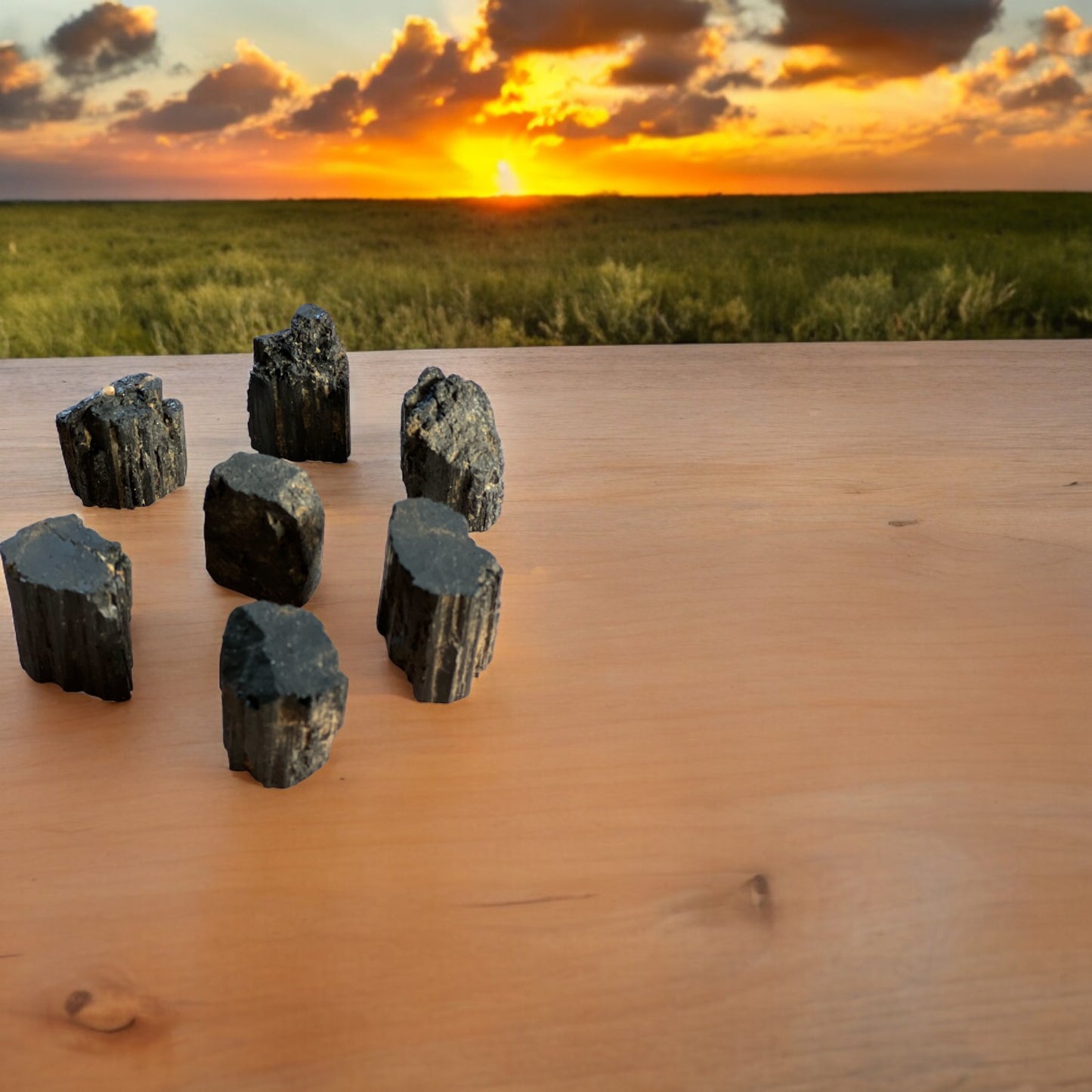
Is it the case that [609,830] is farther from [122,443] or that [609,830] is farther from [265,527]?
[122,443]

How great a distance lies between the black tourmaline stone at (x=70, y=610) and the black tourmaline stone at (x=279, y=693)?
0.15m

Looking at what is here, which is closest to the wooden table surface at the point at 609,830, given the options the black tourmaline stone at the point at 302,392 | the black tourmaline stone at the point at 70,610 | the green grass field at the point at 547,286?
the black tourmaline stone at the point at 70,610

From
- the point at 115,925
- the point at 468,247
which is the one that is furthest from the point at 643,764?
the point at 468,247

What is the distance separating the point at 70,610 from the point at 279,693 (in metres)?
0.25

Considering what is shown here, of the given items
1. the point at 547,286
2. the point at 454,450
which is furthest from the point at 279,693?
the point at 547,286

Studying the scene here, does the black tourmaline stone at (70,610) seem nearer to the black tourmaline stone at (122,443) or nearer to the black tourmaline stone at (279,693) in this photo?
the black tourmaline stone at (279,693)

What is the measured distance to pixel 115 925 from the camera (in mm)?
644

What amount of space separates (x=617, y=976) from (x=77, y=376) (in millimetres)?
1662

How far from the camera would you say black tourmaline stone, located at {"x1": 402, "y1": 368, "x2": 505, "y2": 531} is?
1.18m

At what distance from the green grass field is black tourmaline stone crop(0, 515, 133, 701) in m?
2.91

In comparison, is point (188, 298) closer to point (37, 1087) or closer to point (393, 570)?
point (393, 570)

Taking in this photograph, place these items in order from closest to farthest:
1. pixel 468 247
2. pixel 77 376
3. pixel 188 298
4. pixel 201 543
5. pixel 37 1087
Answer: pixel 37 1087 → pixel 201 543 → pixel 77 376 → pixel 188 298 → pixel 468 247

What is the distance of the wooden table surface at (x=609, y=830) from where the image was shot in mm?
580

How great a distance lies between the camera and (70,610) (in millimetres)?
833
